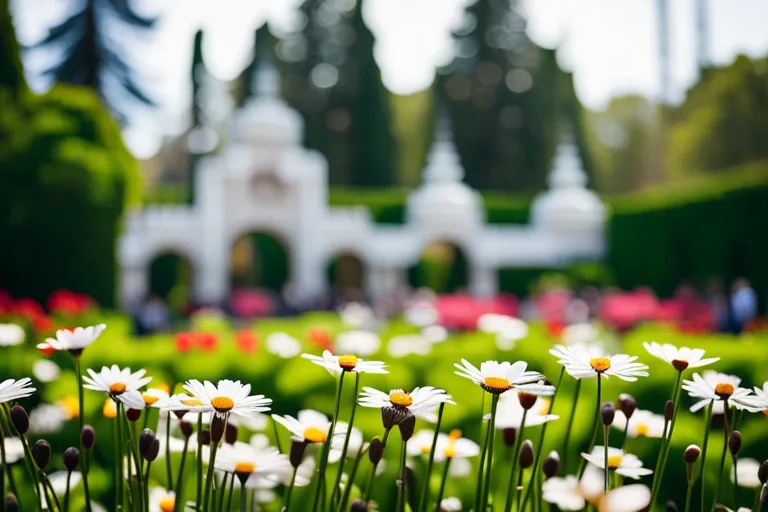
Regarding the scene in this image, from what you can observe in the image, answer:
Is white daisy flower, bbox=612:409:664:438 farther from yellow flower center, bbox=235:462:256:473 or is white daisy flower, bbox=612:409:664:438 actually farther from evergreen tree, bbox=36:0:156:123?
evergreen tree, bbox=36:0:156:123

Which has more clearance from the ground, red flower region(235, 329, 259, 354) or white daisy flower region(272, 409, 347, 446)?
white daisy flower region(272, 409, 347, 446)

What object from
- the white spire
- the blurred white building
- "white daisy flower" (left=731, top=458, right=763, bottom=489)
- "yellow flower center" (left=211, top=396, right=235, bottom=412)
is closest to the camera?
"yellow flower center" (left=211, top=396, right=235, bottom=412)

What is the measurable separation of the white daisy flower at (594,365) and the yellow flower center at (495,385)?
11cm

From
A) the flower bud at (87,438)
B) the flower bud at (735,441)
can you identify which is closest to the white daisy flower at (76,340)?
the flower bud at (87,438)

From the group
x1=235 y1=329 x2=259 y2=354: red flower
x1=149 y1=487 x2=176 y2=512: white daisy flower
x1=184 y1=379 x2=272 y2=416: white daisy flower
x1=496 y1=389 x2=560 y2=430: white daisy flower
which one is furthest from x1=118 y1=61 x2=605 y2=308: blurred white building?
x1=184 y1=379 x2=272 y2=416: white daisy flower

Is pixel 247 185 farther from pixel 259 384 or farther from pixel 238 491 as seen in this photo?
pixel 238 491

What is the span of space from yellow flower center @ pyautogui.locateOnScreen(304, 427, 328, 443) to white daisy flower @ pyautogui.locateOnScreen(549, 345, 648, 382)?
20.4 inches

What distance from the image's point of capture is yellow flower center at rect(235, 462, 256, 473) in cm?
126

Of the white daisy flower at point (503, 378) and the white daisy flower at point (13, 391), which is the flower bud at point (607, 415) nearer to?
the white daisy flower at point (503, 378)

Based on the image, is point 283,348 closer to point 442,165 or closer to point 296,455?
point 296,455

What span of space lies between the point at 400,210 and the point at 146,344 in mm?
22027

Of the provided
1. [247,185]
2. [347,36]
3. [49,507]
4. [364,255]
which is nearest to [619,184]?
[347,36]

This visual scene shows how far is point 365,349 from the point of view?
136 inches

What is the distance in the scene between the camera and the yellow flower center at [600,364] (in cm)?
128
